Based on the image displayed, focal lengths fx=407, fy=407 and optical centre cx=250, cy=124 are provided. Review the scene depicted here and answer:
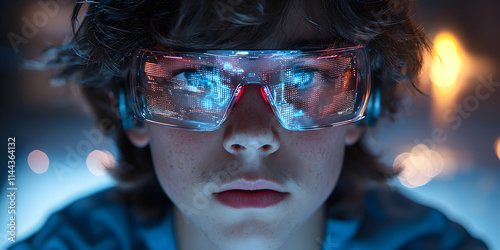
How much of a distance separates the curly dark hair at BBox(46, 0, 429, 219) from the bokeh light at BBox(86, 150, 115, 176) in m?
0.12

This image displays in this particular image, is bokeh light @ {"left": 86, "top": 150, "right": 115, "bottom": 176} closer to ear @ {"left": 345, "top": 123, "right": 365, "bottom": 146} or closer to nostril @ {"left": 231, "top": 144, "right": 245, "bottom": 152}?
nostril @ {"left": 231, "top": 144, "right": 245, "bottom": 152}

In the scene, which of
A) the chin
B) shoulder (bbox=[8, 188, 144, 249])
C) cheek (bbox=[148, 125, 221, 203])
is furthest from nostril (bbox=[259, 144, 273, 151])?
shoulder (bbox=[8, 188, 144, 249])

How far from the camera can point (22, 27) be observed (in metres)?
1.10

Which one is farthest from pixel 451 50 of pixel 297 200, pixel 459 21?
pixel 297 200

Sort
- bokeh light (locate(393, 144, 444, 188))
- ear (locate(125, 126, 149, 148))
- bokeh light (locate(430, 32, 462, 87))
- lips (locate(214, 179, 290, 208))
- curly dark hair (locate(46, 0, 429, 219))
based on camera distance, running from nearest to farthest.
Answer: curly dark hair (locate(46, 0, 429, 219))
lips (locate(214, 179, 290, 208))
ear (locate(125, 126, 149, 148))
bokeh light (locate(430, 32, 462, 87))
bokeh light (locate(393, 144, 444, 188))

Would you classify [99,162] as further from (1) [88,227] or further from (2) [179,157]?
(2) [179,157]

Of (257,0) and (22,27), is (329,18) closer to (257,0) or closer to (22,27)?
(257,0)

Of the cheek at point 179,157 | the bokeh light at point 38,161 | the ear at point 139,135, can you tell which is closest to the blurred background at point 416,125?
the bokeh light at point 38,161

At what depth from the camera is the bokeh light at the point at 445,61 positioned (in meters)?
1.21

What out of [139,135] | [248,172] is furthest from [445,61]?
[139,135]

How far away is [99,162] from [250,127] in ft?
2.24

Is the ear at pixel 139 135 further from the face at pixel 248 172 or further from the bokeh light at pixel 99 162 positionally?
the bokeh light at pixel 99 162

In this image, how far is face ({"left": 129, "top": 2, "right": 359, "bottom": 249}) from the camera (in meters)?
0.85

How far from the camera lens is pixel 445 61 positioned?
1.22 metres
